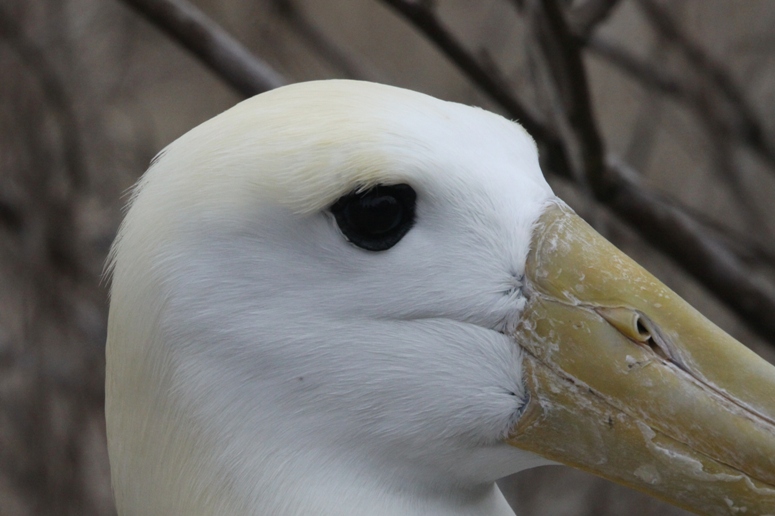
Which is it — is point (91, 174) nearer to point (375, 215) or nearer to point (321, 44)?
point (321, 44)

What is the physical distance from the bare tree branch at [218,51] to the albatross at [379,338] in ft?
2.91

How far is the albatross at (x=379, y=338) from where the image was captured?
1701 mm

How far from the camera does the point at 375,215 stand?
67.6 inches

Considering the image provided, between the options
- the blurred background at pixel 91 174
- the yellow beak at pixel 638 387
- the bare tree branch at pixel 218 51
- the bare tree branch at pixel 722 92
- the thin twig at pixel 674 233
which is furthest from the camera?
the blurred background at pixel 91 174

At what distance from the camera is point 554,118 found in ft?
8.80

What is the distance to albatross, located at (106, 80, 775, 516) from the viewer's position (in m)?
1.70

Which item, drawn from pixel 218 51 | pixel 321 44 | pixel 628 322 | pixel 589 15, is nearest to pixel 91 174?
pixel 321 44

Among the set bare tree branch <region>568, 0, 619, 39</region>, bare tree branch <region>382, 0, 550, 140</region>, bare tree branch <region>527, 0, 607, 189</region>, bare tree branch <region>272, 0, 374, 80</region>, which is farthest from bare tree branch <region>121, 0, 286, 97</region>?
bare tree branch <region>272, 0, 374, 80</region>

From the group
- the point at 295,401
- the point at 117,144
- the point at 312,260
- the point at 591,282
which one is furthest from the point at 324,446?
the point at 117,144

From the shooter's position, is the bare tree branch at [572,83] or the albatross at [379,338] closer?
the albatross at [379,338]

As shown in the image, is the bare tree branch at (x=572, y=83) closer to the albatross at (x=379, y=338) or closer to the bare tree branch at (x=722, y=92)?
the albatross at (x=379, y=338)

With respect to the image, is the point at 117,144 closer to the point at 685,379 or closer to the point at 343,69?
the point at 343,69

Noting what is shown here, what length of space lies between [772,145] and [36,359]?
129 inches

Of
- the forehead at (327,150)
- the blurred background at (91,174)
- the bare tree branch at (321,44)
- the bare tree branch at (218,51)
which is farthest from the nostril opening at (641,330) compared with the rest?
the bare tree branch at (321,44)
